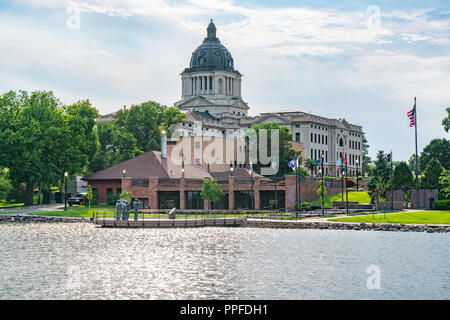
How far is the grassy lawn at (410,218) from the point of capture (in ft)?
217

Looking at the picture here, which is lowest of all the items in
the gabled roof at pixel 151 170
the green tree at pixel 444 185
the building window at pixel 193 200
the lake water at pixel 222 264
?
the lake water at pixel 222 264

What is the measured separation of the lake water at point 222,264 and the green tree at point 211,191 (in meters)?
20.1

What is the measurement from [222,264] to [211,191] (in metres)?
42.1

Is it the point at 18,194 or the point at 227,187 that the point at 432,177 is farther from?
the point at 18,194

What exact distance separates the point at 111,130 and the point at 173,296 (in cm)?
8512

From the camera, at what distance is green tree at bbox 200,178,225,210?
85312 millimetres

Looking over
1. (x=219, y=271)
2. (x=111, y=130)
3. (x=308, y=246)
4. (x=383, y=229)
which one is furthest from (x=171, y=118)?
(x=219, y=271)

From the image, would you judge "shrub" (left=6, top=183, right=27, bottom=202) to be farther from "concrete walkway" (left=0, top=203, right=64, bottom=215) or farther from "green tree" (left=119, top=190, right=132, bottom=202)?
"green tree" (left=119, top=190, right=132, bottom=202)

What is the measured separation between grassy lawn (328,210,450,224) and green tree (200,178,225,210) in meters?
20.2

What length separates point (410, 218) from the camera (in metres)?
68.4

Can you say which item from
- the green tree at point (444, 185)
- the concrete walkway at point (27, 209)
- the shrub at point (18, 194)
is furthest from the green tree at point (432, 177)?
the shrub at point (18, 194)

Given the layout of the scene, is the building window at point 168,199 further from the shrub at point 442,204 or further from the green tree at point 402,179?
the shrub at point 442,204

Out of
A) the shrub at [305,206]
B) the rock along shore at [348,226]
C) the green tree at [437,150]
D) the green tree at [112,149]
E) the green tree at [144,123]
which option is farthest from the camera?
the green tree at [437,150]
